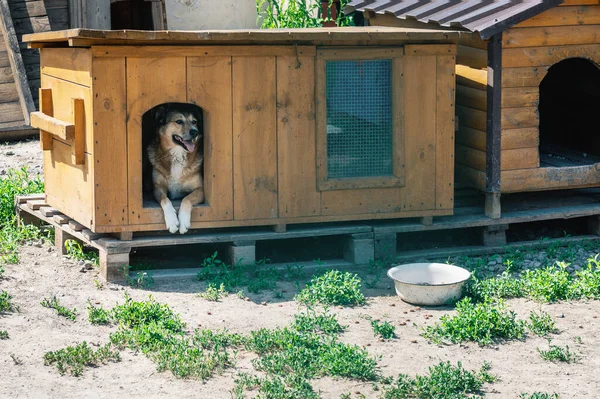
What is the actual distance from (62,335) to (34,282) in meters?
1.22

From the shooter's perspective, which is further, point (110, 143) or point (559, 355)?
point (110, 143)

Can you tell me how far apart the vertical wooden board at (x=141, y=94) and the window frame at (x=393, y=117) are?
1.05 metres

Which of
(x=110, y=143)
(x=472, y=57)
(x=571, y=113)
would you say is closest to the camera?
(x=110, y=143)

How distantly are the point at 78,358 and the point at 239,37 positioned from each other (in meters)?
2.73

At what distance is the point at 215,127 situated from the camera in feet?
23.7

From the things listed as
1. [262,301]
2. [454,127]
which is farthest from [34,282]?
[454,127]

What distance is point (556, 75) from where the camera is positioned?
952 centimetres

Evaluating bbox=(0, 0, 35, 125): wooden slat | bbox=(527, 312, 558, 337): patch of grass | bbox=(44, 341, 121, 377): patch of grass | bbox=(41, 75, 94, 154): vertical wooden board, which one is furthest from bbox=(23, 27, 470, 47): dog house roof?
bbox=(0, 0, 35, 125): wooden slat

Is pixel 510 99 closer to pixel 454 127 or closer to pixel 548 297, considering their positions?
pixel 454 127

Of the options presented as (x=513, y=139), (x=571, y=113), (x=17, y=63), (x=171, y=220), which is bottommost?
(x=171, y=220)

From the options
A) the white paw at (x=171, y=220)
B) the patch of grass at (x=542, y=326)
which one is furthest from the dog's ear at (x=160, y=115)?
the patch of grass at (x=542, y=326)

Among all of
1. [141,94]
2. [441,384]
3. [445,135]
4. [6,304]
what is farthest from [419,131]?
[6,304]

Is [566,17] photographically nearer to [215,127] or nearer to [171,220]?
[215,127]

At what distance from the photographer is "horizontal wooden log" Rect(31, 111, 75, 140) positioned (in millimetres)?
7125
